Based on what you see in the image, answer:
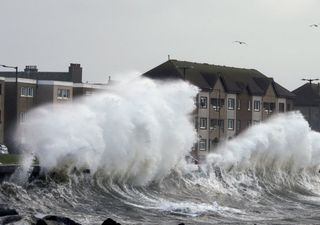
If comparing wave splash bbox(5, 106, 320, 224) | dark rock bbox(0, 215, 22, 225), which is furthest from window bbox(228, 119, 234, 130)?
dark rock bbox(0, 215, 22, 225)

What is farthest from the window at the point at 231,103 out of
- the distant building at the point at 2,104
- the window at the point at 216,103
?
the distant building at the point at 2,104

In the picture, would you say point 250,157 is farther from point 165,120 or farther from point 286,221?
point 286,221

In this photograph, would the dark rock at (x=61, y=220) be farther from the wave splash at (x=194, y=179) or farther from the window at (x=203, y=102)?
the window at (x=203, y=102)

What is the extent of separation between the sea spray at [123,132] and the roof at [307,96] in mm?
90484

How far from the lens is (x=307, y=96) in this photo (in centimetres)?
14175

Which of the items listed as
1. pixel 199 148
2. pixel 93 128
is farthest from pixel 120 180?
pixel 199 148

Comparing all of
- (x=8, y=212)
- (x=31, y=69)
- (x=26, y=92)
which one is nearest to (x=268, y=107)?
(x=31, y=69)

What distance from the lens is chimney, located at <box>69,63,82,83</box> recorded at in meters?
110

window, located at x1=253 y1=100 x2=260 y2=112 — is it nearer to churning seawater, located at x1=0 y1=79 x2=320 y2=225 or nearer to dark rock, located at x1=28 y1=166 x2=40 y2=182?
churning seawater, located at x1=0 y1=79 x2=320 y2=225

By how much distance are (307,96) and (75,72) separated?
4412cm

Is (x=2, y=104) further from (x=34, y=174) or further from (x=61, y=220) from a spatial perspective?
(x=61, y=220)

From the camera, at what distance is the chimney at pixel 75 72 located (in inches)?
4335

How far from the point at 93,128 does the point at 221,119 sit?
64.7 m

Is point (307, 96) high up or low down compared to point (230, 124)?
up
